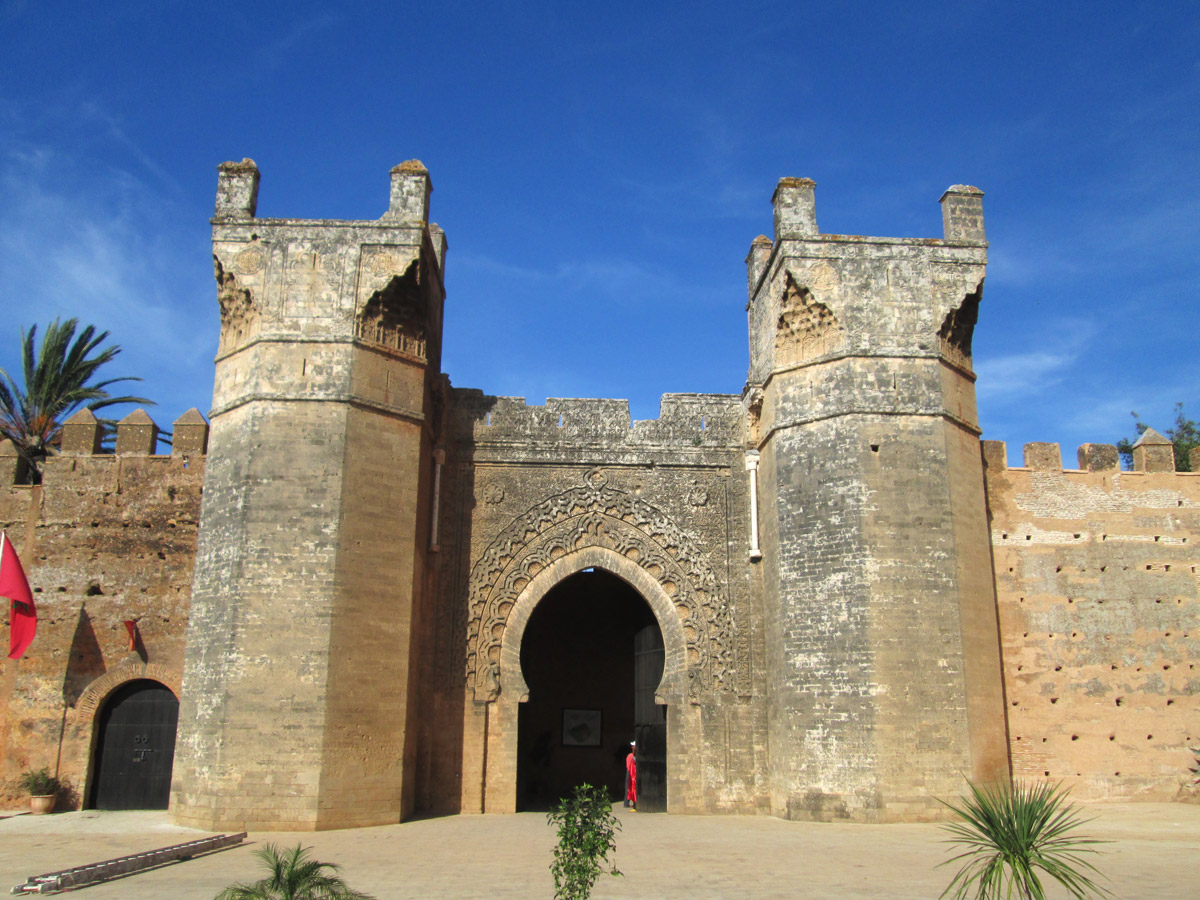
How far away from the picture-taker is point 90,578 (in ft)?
39.9

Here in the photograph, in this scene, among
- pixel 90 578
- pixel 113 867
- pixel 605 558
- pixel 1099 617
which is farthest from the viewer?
pixel 605 558

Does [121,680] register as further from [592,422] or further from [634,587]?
[592,422]

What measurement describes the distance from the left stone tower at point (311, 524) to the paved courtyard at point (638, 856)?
606 millimetres

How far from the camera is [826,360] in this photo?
11531mm

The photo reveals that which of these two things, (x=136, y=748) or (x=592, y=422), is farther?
(x=592, y=422)

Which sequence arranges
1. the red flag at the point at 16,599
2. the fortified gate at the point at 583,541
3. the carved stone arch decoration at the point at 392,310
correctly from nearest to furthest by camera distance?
the fortified gate at the point at 583,541 → the carved stone arch decoration at the point at 392,310 → the red flag at the point at 16,599

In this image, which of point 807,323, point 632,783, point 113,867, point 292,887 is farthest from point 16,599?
point 807,323

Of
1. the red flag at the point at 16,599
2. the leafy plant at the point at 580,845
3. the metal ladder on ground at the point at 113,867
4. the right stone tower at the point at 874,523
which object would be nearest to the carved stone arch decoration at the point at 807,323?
the right stone tower at the point at 874,523

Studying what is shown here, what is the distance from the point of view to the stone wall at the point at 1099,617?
38.7ft

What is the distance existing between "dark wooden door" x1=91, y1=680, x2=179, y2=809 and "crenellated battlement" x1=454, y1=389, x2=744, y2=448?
503 centimetres

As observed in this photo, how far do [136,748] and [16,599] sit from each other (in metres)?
2.29

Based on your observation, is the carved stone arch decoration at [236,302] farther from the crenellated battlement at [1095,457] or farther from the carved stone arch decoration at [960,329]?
the crenellated battlement at [1095,457]

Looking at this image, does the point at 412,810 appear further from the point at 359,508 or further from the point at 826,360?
the point at 826,360

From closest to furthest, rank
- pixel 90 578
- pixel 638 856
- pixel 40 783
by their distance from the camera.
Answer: pixel 638 856, pixel 40 783, pixel 90 578
